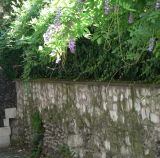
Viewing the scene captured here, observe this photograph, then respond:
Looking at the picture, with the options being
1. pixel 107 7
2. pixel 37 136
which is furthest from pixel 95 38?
pixel 37 136

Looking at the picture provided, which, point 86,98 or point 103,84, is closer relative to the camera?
point 103,84

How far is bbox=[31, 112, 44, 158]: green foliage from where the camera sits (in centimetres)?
880

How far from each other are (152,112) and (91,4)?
76.3 inches

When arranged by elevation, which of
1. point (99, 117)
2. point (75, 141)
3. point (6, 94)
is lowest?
point (75, 141)

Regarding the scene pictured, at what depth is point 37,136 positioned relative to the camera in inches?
353

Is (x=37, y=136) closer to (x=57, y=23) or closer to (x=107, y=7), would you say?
(x=57, y=23)

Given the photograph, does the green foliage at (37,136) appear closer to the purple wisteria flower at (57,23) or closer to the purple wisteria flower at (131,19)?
the purple wisteria flower at (57,23)

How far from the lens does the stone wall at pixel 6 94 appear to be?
10.7m

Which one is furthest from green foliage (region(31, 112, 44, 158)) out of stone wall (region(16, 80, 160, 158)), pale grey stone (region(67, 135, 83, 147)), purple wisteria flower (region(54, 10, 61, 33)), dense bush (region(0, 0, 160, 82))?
purple wisteria flower (region(54, 10, 61, 33))

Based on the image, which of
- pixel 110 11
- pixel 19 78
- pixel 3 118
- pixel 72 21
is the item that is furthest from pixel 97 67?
pixel 3 118

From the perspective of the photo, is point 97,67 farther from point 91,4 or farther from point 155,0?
point 155,0

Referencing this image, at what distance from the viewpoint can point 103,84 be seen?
6.29m

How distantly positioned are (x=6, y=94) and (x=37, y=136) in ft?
7.32

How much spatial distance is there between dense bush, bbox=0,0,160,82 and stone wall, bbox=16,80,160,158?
0.79ft
